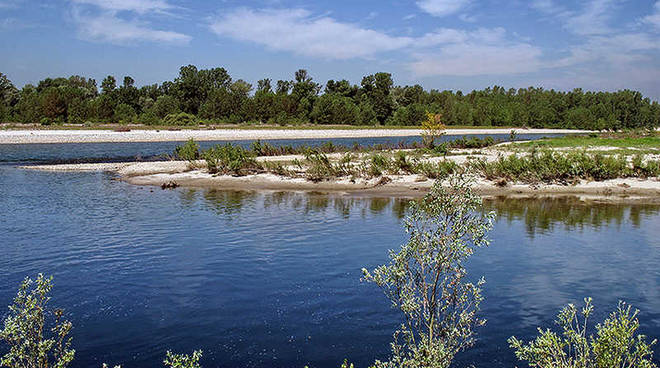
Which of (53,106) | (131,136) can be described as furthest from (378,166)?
(53,106)

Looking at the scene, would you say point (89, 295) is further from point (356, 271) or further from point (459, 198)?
point (459, 198)

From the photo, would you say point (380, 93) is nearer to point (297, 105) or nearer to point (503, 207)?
point (297, 105)

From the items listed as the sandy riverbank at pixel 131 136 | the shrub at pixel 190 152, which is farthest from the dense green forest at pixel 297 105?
the shrub at pixel 190 152

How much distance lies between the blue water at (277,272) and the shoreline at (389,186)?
2.85 metres

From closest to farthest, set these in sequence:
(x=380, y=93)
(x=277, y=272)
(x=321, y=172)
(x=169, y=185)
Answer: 1. (x=277, y=272)
2. (x=169, y=185)
3. (x=321, y=172)
4. (x=380, y=93)

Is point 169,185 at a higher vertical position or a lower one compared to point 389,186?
lower

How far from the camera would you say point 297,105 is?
128m

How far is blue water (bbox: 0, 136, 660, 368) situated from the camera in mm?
10023

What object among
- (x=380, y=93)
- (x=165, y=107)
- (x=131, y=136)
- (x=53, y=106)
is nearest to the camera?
(x=131, y=136)

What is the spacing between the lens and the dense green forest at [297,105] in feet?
365

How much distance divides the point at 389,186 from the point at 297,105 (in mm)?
100964

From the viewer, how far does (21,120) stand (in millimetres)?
106500

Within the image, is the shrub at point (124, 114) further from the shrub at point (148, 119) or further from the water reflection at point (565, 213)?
the water reflection at point (565, 213)

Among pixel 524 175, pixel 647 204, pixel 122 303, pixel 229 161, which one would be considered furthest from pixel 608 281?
pixel 229 161
